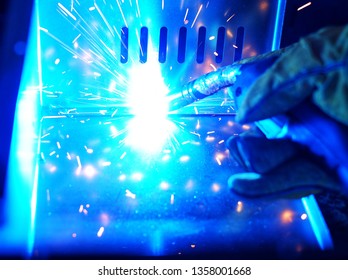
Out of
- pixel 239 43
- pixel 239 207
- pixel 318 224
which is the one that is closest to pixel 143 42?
pixel 239 43

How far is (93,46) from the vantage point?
3.38 feet

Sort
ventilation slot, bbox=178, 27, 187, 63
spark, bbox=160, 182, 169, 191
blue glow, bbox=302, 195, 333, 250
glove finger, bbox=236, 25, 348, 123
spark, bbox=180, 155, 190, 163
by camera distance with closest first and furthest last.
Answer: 1. glove finger, bbox=236, 25, 348, 123
2. blue glow, bbox=302, 195, 333, 250
3. spark, bbox=160, 182, 169, 191
4. spark, bbox=180, 155, 190, 163
5. ventilation slot, bbox=178, 27, 187, 63

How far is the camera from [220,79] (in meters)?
0.92

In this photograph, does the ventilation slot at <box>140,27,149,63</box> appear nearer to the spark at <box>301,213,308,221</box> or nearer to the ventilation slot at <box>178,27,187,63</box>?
the ventilation slot at <box>178,27,187,63</box>

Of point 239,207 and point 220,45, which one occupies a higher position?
point 220,45

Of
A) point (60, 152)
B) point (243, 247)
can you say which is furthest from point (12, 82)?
point (243, 247)

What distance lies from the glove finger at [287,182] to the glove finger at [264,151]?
18 mm

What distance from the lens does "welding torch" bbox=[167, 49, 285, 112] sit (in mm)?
754

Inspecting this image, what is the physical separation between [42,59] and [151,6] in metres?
0.32

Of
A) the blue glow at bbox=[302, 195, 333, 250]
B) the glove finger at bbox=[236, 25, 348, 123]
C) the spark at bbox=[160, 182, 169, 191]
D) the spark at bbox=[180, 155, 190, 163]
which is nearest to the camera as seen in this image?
the glove finger at bbox=[236, 25, 348, 123]

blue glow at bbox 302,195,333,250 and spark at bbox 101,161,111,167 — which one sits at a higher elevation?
spark at bbox 101,161,111,167

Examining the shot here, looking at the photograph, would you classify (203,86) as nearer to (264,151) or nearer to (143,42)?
(143,42)

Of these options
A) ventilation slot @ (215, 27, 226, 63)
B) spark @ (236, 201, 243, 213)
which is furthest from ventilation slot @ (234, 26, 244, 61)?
spark @ (236, 201, 243, 213)

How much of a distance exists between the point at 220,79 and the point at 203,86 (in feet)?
0.25
